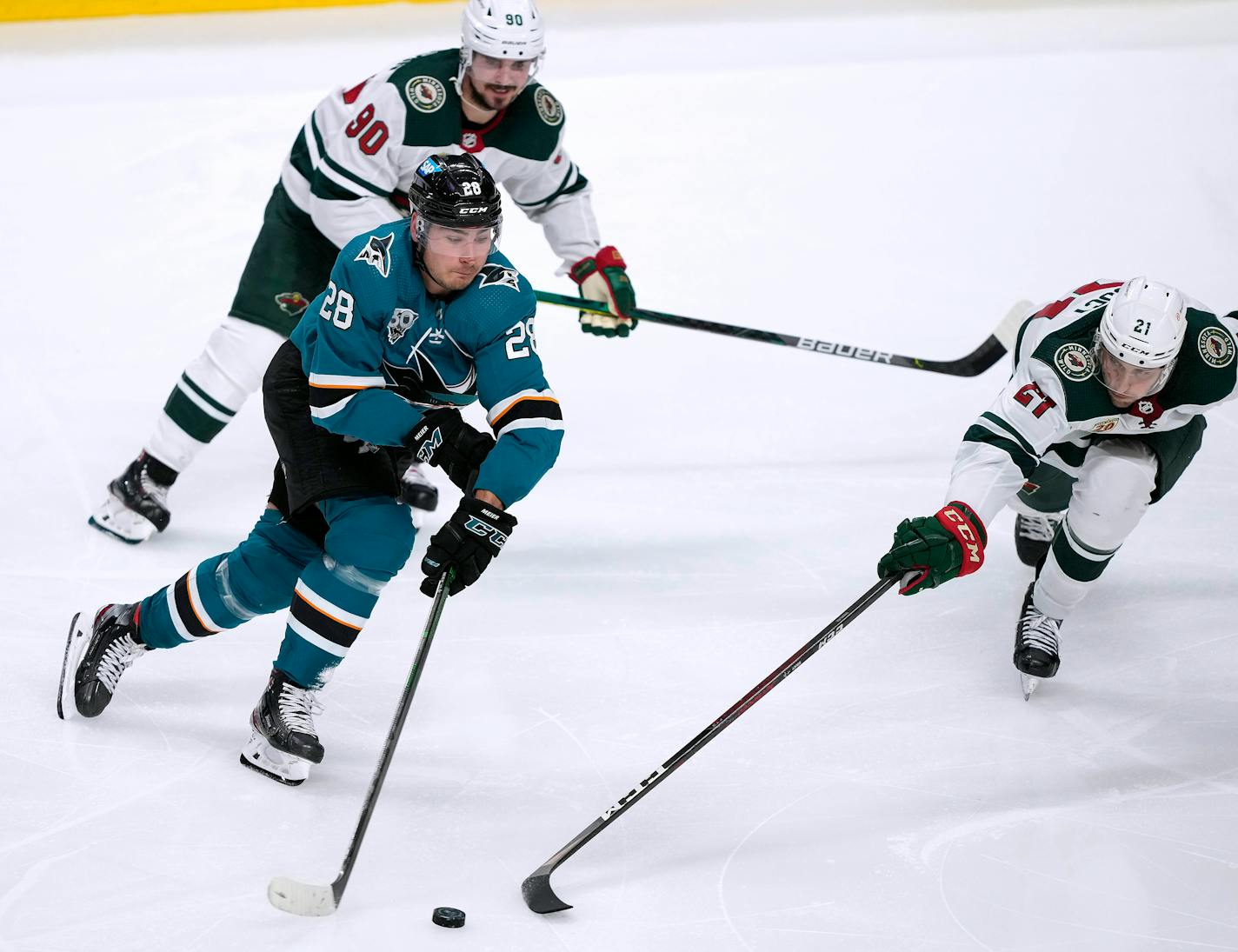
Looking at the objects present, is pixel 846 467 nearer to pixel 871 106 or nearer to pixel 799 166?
pixel 799 166

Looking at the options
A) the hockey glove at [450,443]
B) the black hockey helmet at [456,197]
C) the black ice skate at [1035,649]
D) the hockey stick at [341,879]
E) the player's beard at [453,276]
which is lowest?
the black ice skate at [1035,649]

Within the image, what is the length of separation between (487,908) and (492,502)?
0.63m

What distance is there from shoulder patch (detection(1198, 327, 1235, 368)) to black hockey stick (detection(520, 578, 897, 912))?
793 mm

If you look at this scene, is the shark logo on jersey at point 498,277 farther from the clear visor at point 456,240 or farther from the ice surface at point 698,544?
the ice surface at point 698,544

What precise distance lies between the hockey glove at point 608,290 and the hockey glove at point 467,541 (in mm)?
1351

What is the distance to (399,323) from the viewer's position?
249cm

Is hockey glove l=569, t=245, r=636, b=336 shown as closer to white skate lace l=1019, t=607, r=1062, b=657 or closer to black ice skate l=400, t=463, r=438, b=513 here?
black ice skate l=400, t=463, r=438, b=513

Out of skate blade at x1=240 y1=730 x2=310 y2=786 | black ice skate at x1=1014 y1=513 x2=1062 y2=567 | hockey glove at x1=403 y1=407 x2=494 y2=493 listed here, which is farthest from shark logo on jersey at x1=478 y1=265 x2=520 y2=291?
black ice skate at x1=1014 y1=513 x2=1062 y2=567

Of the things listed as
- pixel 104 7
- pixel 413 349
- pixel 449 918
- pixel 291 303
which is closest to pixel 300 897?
Answer: pixel 449 918

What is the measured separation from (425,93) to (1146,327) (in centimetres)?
164

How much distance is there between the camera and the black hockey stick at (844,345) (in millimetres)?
3676

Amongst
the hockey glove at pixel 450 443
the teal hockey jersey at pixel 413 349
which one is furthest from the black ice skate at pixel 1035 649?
the hockey glove at pixel 450 443

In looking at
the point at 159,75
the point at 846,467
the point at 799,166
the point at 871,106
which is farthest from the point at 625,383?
the point at 159,75

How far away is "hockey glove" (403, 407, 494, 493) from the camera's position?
244 centimetres
